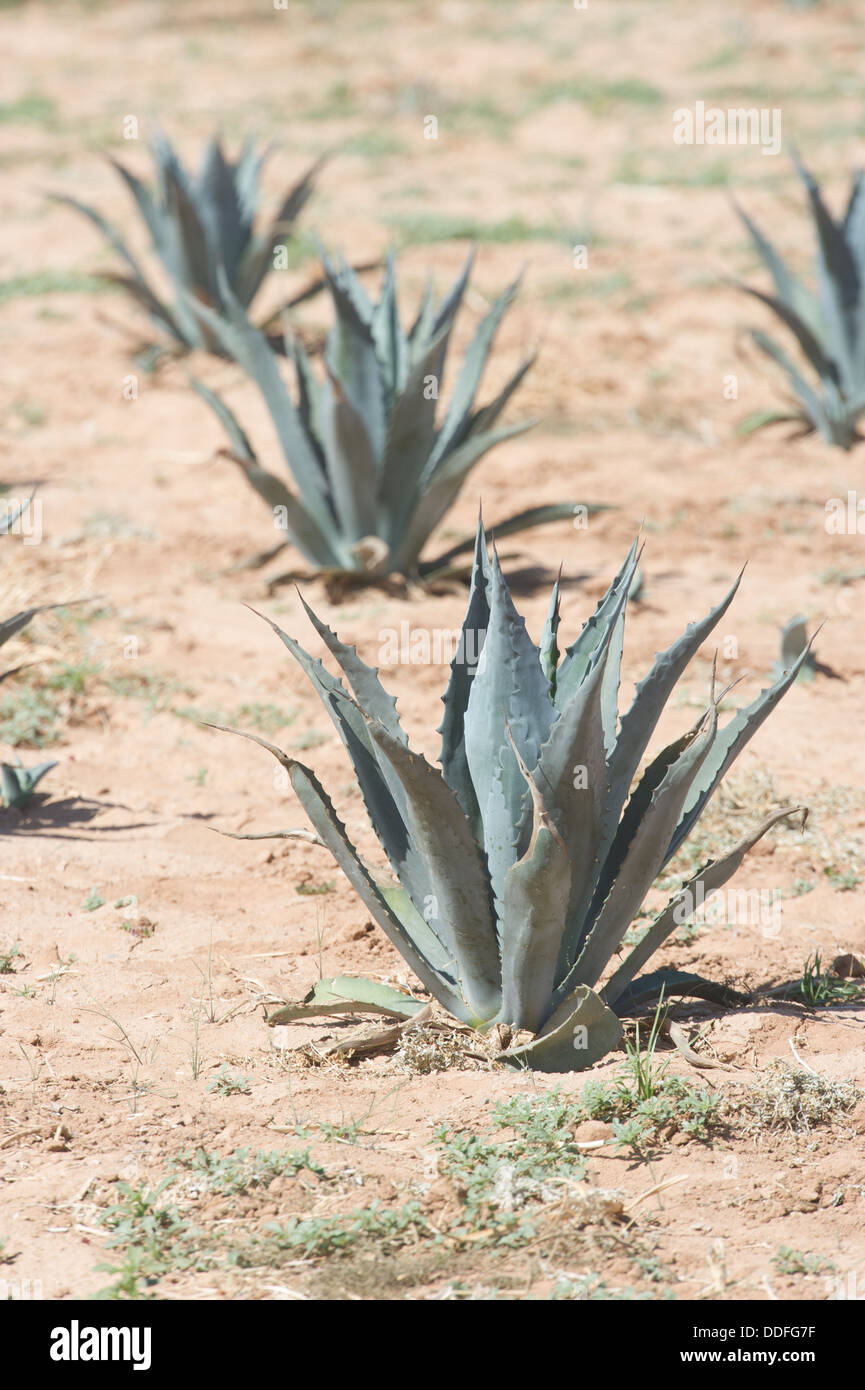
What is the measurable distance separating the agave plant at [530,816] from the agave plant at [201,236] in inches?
213

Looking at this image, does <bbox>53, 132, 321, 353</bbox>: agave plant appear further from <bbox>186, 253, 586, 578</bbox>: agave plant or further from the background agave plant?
the background agave plant

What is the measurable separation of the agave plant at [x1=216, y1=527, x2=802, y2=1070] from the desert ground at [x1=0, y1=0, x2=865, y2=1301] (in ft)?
0.52

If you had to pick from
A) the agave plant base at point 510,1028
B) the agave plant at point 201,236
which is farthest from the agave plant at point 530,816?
the agave plant at point 201,236

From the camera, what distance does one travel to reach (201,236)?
24.8ft

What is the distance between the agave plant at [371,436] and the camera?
4980 mm

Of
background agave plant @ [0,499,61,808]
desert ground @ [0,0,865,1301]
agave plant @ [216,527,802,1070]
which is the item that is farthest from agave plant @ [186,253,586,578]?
agave plant @ [216,527,802,1070]

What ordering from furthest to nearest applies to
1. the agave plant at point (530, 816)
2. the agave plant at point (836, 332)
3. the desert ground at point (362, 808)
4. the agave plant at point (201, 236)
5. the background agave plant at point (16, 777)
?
the agave plant at point (201, 236)
the agave plant at point (836, 332)
the background agave plant at point (16, 777)
the agave plant at point (530, 816)
the desert ground at point (362, 808)

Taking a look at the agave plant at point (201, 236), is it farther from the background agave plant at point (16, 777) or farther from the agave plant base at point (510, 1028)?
the agave plant base at point (510, 1028)

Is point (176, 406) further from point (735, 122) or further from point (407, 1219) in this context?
point (735, 122)

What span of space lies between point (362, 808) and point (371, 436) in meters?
1.81

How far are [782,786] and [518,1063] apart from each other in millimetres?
1620

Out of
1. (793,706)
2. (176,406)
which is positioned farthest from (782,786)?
(176,406)

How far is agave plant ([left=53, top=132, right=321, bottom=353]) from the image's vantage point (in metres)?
7.50

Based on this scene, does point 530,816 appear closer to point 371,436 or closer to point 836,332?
point 371,436
